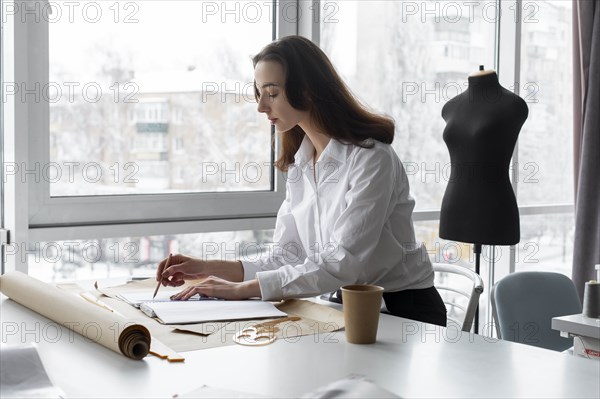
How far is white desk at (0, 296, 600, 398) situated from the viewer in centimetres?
113

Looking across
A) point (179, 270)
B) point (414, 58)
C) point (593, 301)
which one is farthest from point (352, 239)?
→ point (414, 58)

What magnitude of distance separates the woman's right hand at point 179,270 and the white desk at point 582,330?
1173 mm

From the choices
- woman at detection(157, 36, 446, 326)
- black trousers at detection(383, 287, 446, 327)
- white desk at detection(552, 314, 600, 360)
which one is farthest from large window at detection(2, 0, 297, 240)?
white desk at detection(552, 314, 600, 360)

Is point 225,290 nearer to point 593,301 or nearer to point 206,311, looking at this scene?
point 206,311

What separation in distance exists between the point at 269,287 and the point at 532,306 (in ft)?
4.38

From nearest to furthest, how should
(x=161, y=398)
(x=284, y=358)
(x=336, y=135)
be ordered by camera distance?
(x=161, y=398)
(x=284, y=358)
(x=336, y=135)

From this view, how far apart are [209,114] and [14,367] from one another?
5.60ft

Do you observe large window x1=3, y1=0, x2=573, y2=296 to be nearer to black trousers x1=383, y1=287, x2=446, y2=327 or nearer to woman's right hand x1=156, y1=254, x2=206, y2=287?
woman's right hand x1=156, y1=254, x2=206, y2=287

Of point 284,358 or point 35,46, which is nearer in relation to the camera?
point 284,358

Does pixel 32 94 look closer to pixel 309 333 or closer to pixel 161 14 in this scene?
pixel 161 14

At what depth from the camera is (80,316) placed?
4.64ft

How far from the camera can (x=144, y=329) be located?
4.24 ft

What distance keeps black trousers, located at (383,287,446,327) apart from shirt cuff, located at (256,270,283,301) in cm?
37

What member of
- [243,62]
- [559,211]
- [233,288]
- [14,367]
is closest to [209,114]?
[243,62]
